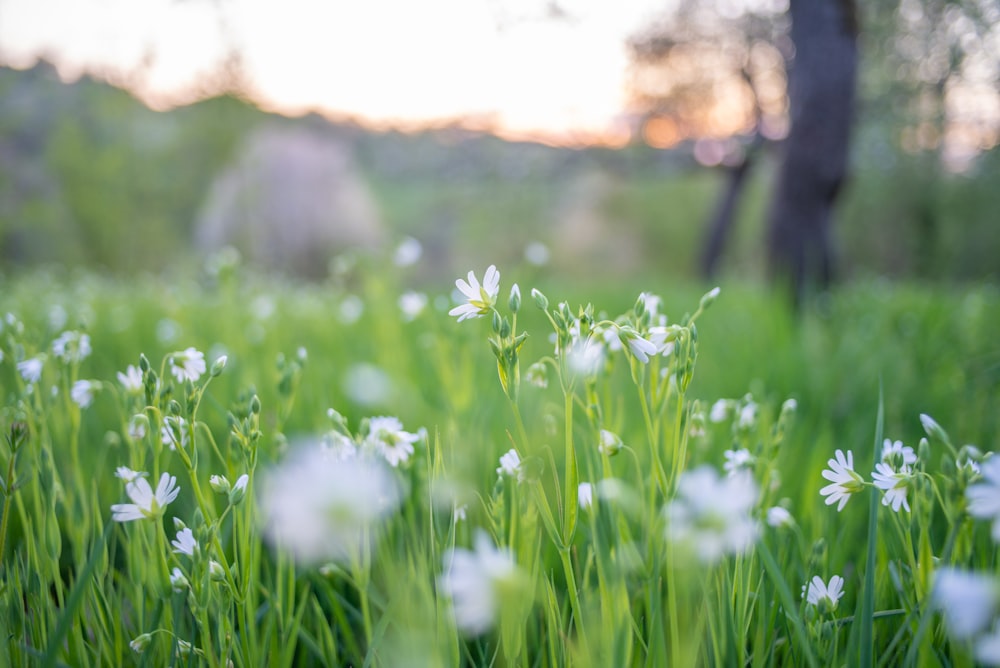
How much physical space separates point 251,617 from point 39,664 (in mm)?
306

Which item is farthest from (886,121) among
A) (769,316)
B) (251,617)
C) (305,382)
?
(251,617)

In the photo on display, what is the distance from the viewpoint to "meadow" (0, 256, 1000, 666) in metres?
0.81

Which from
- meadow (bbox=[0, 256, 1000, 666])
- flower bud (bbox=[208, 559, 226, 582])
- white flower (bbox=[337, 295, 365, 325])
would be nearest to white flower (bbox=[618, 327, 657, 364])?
→ meadow (bbox=[0, 256, 1000, 666])

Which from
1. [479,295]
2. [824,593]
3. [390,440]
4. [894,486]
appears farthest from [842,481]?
[390,440]

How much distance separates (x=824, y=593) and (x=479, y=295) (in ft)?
2.26

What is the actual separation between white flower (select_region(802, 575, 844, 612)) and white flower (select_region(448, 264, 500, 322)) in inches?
25.8

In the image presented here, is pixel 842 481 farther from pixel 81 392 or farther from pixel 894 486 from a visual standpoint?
pixel 81 392

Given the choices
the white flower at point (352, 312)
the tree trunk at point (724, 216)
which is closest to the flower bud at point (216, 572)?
the white flower at point (352, 312)

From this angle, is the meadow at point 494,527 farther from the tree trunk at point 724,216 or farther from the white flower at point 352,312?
the tree trunk at point 724,216

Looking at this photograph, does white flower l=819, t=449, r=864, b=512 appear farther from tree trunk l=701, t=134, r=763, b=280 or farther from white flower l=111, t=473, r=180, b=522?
tree trunk l=701, t=134, r=763, b=280

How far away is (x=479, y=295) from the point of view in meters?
0.96

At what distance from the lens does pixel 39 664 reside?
0.96 metres

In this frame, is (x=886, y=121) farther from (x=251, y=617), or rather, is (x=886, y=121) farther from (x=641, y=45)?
(x=251, y=617)

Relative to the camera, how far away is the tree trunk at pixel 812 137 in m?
4.40
